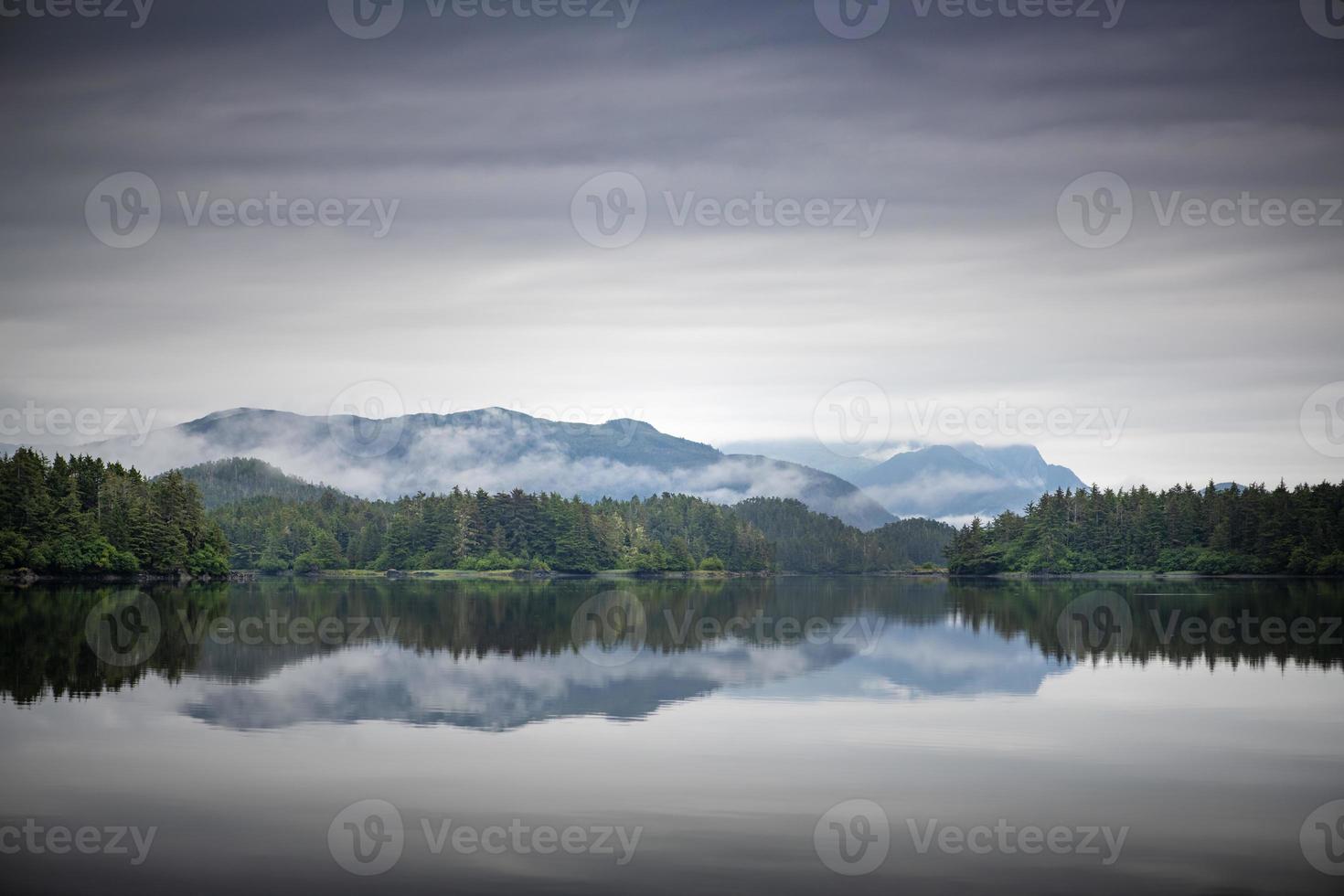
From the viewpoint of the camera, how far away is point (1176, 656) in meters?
44.1

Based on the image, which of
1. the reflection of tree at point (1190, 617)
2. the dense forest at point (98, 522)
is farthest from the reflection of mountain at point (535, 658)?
the dense forest at point (98, 522)

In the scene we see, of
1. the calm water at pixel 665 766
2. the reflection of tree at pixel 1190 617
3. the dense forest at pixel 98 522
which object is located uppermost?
the dense forest at pixel 98 522

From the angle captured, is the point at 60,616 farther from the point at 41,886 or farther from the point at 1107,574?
the point at 1107,574

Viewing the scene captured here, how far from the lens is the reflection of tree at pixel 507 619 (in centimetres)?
3931

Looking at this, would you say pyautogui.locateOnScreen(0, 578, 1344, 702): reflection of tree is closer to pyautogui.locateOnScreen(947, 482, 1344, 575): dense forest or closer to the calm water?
the calm water

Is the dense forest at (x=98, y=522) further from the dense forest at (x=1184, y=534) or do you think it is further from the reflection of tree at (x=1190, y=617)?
the dense forest at (x=1184, y=534)

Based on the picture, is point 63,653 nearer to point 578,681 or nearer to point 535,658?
point 535,658

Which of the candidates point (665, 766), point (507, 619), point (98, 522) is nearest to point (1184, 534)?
point (507, 619)

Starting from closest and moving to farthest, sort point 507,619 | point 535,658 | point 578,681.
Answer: point 578,681, point 535,658, point 507,619

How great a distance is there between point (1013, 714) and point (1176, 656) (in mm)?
16847

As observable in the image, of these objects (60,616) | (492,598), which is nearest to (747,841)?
(60,616)

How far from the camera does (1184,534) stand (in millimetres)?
180250

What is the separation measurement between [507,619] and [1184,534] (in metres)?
143

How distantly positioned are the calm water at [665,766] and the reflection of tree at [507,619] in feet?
1.51
